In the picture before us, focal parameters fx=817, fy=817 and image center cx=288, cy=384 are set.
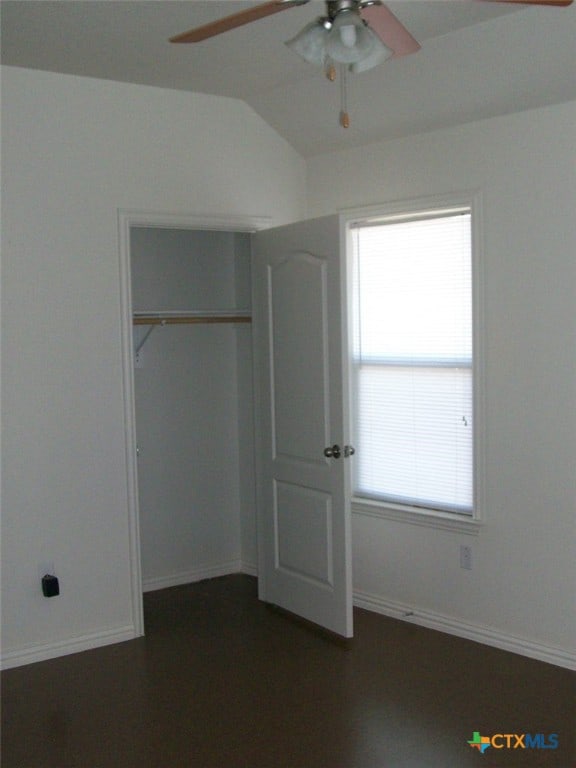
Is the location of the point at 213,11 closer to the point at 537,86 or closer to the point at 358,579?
the point at 537,86

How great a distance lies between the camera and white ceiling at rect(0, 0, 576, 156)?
3.13 metres

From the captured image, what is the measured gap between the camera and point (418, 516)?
13.8ft

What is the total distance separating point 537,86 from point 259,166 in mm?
1604

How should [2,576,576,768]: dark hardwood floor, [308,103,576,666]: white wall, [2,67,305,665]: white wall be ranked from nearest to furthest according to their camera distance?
[2,576,576,768]: dark hardwood floor < [308,103,576,666]: white wall < [2,67,305,665]: white wall

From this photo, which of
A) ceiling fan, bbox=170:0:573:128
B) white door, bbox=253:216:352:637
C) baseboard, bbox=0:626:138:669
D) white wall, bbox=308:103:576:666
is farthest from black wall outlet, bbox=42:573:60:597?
ceiling fan, bbox=170:0:573:128

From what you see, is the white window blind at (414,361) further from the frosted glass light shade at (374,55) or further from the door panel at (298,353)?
the frosted glass light shade at (374,55)

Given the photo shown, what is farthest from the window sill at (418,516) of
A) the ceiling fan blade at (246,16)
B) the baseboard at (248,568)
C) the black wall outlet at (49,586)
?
the ceiling fan blade at (246,16)

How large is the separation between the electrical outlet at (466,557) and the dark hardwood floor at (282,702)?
360 mm

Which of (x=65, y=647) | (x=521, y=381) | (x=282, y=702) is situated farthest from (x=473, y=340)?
(x=65, y=647)

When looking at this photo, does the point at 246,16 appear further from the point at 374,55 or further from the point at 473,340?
the point at 473,340

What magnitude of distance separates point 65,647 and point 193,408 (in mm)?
1685

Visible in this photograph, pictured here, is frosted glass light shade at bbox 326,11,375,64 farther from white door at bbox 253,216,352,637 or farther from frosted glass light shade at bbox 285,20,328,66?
white door at bbox 253,216,352,637

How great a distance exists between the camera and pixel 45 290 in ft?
12.6

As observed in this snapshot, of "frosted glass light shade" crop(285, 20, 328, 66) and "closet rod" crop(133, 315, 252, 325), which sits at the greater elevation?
"frosted glass light shade" crop(285, 20, 328, 66)
